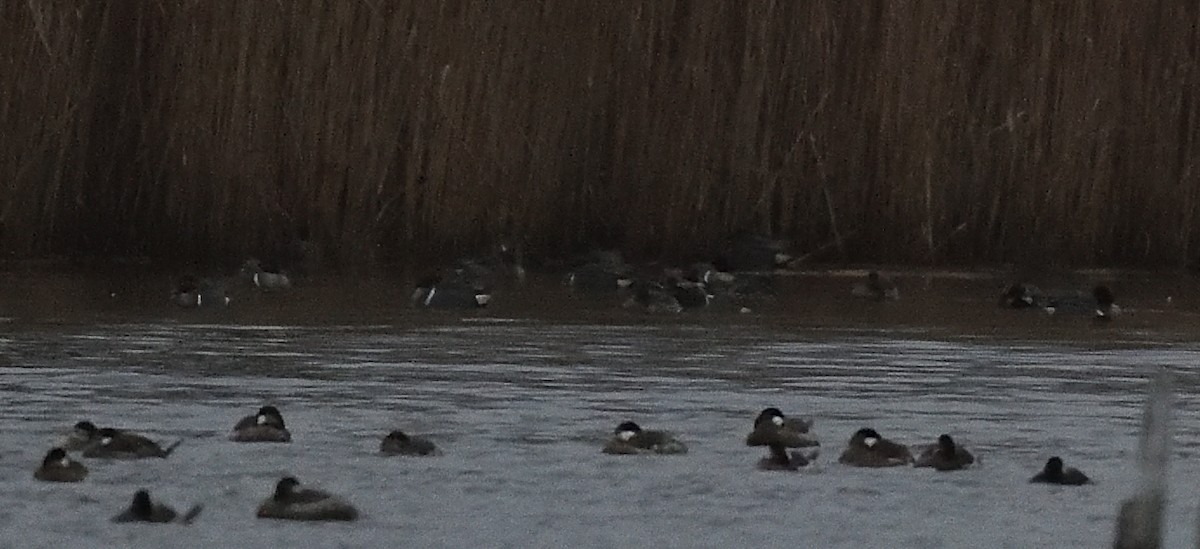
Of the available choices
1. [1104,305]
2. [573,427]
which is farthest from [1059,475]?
[1104,305]

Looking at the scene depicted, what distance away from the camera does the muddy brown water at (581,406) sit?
707cm

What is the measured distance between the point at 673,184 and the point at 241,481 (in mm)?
6453

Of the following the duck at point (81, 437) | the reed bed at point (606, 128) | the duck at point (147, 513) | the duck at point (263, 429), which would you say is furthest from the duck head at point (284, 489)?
the reed bed at point (606, 128)

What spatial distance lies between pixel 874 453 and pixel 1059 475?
0.56 m

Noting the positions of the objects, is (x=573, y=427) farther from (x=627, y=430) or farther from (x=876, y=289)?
(x=876, y=289)

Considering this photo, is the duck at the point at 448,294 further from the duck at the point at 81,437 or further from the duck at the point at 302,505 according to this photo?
the duck at the point at 302,505

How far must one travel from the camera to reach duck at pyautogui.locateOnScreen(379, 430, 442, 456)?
316 inches

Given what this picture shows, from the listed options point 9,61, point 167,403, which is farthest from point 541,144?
point 167,403

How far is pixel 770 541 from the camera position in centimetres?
680

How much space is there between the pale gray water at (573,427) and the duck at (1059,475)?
0.06 metres

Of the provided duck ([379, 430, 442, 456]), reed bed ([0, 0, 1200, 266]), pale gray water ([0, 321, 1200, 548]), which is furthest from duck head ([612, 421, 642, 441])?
reed bed ([0, 0, 1200, 266])

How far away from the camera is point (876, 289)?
1306cm

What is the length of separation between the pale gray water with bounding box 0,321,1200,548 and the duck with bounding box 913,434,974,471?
0.24ft

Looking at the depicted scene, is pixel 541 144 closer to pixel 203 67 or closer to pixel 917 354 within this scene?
pixel 203 67
